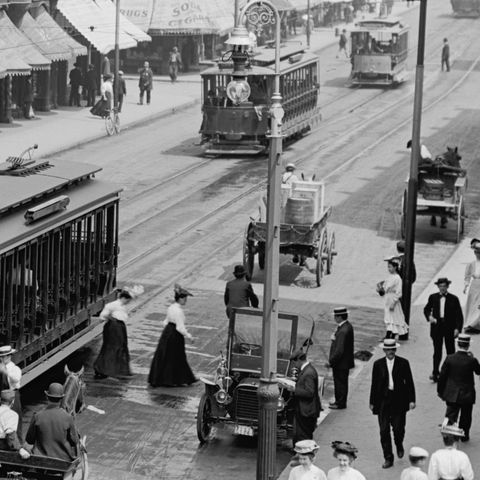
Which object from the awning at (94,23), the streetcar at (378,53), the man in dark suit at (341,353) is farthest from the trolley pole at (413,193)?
the streetcar at (378,53)

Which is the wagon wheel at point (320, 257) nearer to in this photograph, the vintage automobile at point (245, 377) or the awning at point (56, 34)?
the vintage automobile at point (245, 377)

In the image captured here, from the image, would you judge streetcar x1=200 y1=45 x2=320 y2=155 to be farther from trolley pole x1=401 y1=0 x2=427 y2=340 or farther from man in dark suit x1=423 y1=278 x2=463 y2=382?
man in dark suit x1=423 y1=278 x2=463 y2=382

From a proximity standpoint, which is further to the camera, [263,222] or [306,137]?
[306,137]

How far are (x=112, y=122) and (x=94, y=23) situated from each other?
353 inches

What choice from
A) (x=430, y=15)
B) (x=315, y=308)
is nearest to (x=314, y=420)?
(x=315, y=308)

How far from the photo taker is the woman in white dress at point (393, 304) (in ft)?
77.5

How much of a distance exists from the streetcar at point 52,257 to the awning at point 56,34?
91.0ft

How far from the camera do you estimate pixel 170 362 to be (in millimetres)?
21438

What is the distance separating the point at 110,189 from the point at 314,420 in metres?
6.31

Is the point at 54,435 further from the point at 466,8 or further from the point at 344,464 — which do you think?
the point at 466,8

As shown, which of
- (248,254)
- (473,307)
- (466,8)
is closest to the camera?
(473,307)

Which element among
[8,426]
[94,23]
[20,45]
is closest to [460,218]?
[8,426]

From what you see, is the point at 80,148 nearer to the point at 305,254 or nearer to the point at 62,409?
the point at 305,254

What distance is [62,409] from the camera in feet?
53.5
